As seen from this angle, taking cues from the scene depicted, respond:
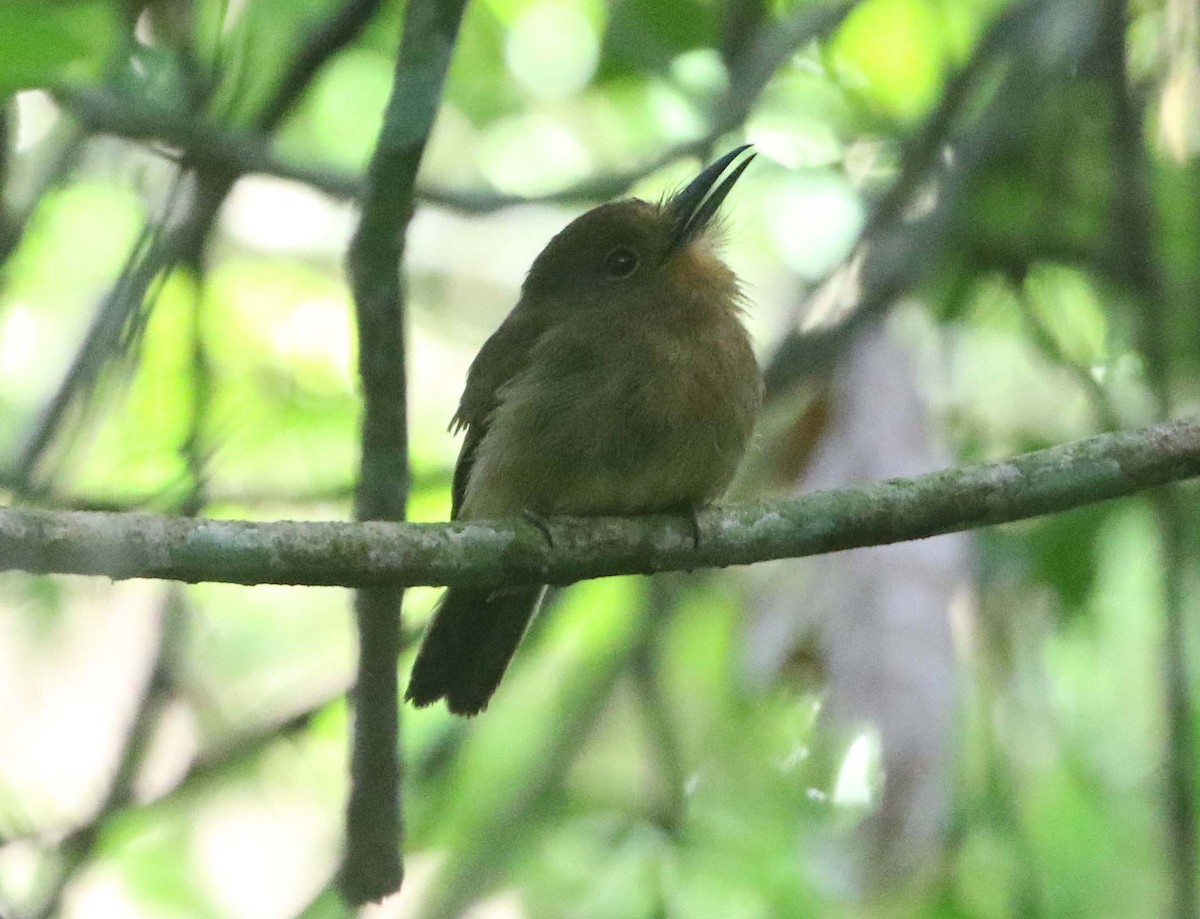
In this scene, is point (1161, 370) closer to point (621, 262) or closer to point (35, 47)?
point (621, 262)

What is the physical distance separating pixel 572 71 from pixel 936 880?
2815 mm

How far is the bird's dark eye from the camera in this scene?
3.97m

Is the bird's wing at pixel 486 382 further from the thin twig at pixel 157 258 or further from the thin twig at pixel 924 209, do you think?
the thin twig at pixel 157 258

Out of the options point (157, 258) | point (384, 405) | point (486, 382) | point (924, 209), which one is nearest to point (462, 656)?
point (486, 382)

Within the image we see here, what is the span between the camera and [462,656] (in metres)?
3.69

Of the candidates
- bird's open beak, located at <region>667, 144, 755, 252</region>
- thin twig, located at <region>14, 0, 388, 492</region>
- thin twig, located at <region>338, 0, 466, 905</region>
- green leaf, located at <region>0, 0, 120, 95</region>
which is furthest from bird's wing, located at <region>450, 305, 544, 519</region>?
green leaf, located at <region>0, 0, 120, 95</region>

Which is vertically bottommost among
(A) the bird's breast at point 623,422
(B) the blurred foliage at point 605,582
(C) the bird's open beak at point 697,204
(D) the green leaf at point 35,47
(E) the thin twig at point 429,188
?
(B) the blurred foliage at point 605,582

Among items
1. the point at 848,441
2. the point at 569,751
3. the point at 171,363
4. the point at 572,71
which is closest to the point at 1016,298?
the point at 848,441

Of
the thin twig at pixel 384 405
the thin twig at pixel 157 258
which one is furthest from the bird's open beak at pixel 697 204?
the thin twig at pixel 384 405

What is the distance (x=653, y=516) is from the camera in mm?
3240

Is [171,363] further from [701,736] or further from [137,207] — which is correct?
[701,736]

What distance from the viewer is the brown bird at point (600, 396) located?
342cm

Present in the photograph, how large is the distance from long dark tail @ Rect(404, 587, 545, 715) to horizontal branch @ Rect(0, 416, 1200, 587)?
2.16ft

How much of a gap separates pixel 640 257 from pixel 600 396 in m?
0.59
